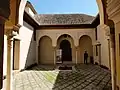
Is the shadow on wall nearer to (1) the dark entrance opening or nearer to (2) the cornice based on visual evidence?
(2) the cornice

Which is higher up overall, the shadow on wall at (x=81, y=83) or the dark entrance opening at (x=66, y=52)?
the dark entrance opening at (x=66, y=52)

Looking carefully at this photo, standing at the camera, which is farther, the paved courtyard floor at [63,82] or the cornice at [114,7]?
the paved courtyard floor at [63,82]

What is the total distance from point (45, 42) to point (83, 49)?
4.90 m

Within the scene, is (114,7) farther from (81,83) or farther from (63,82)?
(63,82)

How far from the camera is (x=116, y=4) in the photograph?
7.02 ft

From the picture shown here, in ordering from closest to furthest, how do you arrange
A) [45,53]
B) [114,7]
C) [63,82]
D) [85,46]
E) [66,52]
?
[114,7], [63,82], [45,53], [85,46], [66,52]

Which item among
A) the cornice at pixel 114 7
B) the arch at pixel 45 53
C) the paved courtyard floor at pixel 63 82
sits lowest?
the paved courtyard floor at pixel 63 82

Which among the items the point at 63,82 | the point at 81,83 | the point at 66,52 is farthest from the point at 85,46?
the point at 81,83

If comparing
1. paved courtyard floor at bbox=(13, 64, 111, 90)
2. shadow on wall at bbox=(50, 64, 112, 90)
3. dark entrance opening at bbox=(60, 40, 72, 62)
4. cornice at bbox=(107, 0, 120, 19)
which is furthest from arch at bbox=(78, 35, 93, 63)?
cornice at bbox=(107, 0, 120, 19)

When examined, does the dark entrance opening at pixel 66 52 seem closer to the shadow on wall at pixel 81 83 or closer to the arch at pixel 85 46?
the arch at pixel 85 46

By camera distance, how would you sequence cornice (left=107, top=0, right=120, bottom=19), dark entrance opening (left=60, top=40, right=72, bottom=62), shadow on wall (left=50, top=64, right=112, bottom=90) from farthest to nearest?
dark entrance opening (left=60, top=40, right=72, bottom=62)
shadow on wall (left=50, top=64, right=112, bottom=90)
cornice (left=107, top=0, right=120, bottom=19)

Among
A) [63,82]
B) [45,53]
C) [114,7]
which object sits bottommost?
[63,82]

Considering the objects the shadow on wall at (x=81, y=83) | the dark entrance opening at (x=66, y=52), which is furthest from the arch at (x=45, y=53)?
the shadow on wall at (x=81, y=83)

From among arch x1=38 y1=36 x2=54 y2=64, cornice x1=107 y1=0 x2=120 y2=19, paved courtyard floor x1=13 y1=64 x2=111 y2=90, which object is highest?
cornice x1=107 y1=0 x2=120 y2=19
